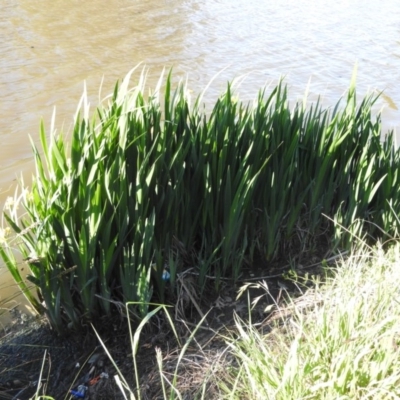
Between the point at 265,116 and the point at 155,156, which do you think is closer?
the point at 155,156

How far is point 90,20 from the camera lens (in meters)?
7.46

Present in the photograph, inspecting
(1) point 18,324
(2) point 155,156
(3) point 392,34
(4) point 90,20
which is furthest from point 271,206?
(3) point 392,34

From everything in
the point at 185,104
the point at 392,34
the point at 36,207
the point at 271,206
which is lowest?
the point at 392,34

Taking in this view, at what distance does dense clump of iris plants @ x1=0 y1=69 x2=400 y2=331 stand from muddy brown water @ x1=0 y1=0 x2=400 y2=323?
1.75 m

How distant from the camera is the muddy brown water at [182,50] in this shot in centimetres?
525

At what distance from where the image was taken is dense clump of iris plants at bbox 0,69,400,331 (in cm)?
227

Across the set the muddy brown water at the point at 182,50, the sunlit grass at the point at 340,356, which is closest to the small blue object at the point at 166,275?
the sunlit grass at the point at 340,356

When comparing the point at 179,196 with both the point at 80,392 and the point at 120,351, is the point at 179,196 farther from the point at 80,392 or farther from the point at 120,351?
the point at 80,392

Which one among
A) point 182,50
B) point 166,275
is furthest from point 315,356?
point 182,50

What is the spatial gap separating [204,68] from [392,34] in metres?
3.03

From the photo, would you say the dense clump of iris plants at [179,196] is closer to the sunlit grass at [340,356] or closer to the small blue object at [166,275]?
the small blue object at [166,275]

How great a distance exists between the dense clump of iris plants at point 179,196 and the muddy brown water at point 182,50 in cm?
175

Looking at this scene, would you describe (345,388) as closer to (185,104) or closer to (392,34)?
(185,104)

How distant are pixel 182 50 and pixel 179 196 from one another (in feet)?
15.0
